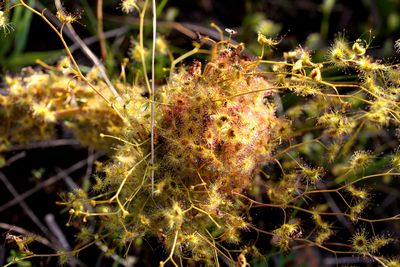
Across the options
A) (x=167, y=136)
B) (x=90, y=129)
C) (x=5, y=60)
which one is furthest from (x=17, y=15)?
(x=167, y=136)

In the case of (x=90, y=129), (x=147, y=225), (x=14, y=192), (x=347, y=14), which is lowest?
(x=14, y=192)

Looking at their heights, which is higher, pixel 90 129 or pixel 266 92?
pixel 266 92

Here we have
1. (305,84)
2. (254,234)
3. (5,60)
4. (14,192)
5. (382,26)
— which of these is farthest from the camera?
(382,26)

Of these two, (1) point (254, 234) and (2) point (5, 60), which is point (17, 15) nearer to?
(2) point (5, 60)

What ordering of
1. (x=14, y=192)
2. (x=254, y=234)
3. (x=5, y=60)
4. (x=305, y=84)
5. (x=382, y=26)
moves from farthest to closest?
(x=382, y=26), (x=5, y=60), (x=14, y=192), (x=254, y=234), (x=305, y=84)

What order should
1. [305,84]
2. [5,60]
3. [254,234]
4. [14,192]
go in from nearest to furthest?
1. [305,84]
2. [254,234]
3. [14,192]
4. [5,60]

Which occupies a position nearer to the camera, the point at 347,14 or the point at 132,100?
the point at 132,100

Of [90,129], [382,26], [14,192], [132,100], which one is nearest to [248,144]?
[132,100]

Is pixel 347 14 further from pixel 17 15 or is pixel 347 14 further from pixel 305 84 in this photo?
pixel 17 15

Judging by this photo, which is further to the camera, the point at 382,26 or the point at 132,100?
the point at 382,26
